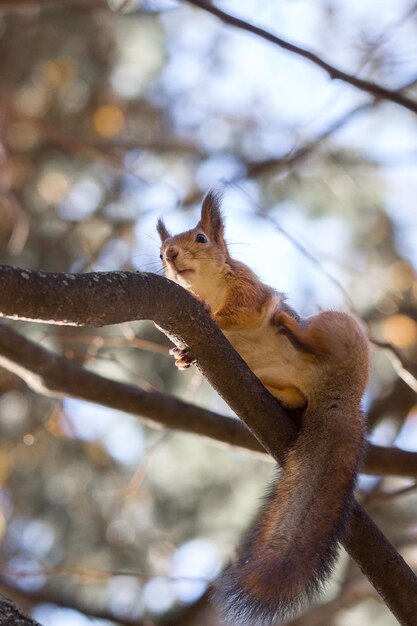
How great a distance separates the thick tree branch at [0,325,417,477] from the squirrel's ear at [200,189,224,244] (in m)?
0.78

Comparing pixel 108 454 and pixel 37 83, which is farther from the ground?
pixel 37 83

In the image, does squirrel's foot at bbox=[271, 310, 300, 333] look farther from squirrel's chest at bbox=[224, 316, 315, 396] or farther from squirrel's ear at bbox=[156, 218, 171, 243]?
squirrel's ear at bbox=[156, 218, 171, 243]

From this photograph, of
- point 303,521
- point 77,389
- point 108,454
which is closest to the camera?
point 303,521

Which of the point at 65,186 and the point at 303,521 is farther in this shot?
the point at 65,186

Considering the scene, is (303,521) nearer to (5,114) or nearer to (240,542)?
(240,542)

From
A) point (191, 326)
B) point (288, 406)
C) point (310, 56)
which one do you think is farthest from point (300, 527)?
point (310, 56)

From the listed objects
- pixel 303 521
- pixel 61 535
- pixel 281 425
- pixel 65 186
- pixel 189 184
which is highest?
pixel 65 186

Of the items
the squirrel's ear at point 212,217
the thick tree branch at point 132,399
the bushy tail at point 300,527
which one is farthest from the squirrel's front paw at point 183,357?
the thick tree branch at point 132,399

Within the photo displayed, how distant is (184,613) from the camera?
16.6 ft

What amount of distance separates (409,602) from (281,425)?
2.18 feet

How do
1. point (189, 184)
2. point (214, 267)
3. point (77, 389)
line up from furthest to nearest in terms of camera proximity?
point (189, 184) → point (77, 389) → point (214, 267)

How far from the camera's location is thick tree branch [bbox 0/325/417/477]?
12.6 feet

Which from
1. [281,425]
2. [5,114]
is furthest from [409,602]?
[5,114]

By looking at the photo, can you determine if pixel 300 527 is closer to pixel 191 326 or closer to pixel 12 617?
pixel 191 326
